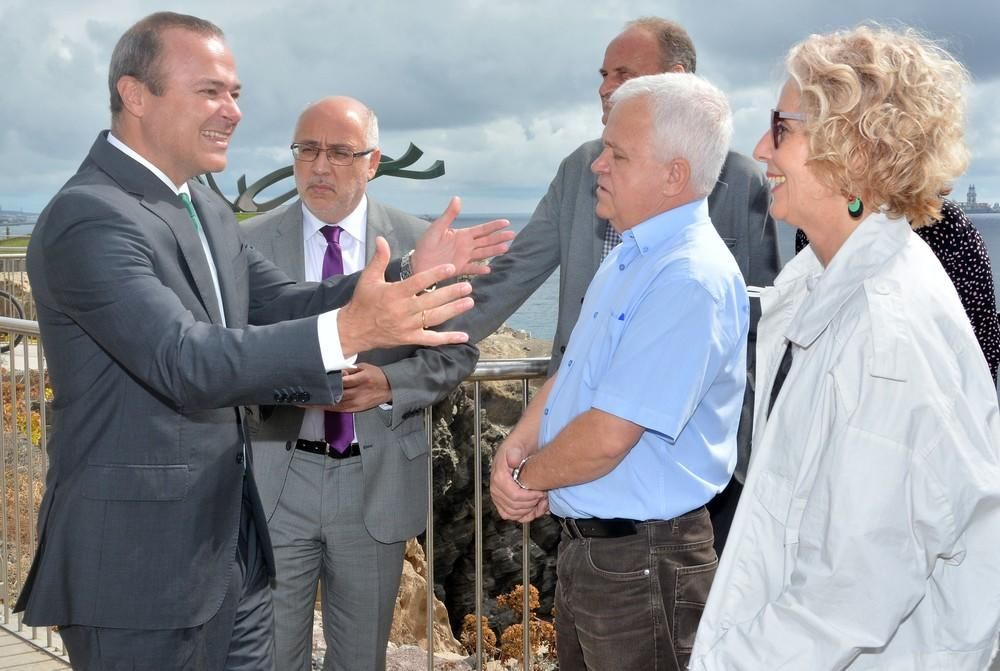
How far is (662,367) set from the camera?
7.39ft

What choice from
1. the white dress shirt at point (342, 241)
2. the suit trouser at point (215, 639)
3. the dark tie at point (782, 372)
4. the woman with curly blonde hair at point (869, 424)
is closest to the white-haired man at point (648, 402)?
the dark tie at point (782, 372)

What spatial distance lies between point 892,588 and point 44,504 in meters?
1.83

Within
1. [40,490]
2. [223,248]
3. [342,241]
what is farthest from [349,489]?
[40,490]

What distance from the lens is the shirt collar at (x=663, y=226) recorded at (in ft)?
8.11

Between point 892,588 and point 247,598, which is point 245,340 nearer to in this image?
point 247,598

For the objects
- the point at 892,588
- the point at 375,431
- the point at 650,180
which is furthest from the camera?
the point at 375,431

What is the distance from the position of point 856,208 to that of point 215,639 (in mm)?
1761

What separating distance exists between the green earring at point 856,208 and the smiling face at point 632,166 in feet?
2.13

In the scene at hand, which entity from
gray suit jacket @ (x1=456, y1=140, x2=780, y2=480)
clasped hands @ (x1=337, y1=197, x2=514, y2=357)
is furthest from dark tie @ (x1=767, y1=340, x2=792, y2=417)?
gray suit jacket @ (x1=456, y1=140, x2=780, y2=480)

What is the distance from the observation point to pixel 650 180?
2494 millimetres

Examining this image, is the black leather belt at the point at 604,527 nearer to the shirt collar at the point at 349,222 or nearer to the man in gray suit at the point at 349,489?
the man in gray suit at the point at 349,489

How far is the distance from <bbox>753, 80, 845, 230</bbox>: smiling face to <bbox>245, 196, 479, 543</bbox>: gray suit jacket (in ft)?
5.12

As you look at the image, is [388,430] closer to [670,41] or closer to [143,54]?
[143,54]

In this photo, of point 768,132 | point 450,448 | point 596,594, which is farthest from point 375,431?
point 450,448
